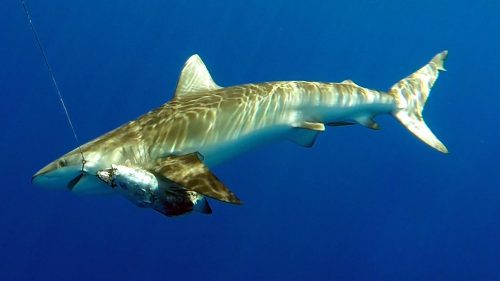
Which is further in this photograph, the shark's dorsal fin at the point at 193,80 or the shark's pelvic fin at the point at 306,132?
the shark's dorsal fin at the point at 193,80

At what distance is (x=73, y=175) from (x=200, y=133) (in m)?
1.49

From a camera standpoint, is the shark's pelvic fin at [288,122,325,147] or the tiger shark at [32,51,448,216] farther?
the shark's pelvic fin at [288,122,325,147]

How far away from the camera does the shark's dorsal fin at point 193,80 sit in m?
7.17

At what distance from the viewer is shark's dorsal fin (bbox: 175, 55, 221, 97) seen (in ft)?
23.5

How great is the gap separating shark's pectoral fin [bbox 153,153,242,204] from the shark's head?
598 millimetres

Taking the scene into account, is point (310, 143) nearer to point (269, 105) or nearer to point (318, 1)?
point (269, 105)

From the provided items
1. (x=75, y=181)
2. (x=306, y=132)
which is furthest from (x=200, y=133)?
(x=306, y=132)

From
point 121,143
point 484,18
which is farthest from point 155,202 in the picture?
point 484,18

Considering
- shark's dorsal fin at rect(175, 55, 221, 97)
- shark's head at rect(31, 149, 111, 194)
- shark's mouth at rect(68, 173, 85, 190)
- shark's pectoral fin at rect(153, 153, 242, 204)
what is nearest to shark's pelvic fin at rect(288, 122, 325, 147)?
shark's dorsal fin at rect(175, 55, 221, 97)

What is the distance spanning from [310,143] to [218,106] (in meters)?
1.67

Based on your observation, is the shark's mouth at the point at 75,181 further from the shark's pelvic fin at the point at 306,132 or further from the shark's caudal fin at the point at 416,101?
the shark's caudal fin at the point at 416,101

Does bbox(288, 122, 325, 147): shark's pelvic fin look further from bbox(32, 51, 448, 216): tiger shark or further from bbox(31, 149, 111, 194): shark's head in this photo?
bbox(31, 149, 111, 194): shark's head

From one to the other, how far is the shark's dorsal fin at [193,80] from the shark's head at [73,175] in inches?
93.8

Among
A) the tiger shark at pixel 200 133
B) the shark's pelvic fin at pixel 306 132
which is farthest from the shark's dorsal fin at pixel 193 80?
the shark's pelvic fin at pixel 306 132
